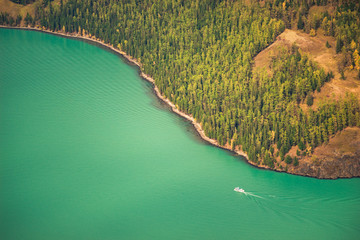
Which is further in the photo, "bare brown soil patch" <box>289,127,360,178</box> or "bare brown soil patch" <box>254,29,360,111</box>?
"bare brown soil patch" <box>254,29,360,111</box>

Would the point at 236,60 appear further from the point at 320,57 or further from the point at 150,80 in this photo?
the point at 150,80

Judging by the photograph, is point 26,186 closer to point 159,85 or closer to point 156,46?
point 159,85

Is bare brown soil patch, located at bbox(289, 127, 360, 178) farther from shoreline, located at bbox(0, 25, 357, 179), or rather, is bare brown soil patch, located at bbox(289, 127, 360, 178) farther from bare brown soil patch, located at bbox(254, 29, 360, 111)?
bare brown soil patch, located at bbox(254, 29, 360, 111)

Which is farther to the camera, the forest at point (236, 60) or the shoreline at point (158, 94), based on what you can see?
the forest at point (236, 60)

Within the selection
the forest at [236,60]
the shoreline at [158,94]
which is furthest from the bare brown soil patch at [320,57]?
the shoreline at [158,94]

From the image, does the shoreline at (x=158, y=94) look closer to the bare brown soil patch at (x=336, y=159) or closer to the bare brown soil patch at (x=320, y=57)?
the bare brown soil patch at (x=336, y=159)

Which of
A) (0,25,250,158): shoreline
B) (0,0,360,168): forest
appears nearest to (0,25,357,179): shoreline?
(0,25,250,158): shoreline

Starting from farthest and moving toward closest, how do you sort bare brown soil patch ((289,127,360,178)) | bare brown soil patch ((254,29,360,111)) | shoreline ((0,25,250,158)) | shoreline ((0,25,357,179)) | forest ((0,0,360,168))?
1. shoreline ((0,25,250,158))
2. bare brown soil patch ((254,29,360,111))
3. forest ((0,0,360,168))
4. shoreline ((0,25,357,179))
5. bare brown soil patch ((289,127,360,178))

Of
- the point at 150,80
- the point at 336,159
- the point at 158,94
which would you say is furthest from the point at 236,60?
the point at 336,159

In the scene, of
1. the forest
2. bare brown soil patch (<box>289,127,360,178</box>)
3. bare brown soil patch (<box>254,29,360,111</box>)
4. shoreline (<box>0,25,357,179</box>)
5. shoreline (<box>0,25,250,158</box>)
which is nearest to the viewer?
bare brown soil patch (<box>289,127,360,178</box>)

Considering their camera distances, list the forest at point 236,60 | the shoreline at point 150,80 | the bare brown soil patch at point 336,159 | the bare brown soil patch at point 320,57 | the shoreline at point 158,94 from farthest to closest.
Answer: the shoreline at point 150,80 < the bare brown soil patch at point 320,57 < the forest at point 236,60 < the shoreline at point 158,94 < the bare brown soil patch at point 336,159
